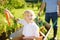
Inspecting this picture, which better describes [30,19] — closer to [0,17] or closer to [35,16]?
[35,16]

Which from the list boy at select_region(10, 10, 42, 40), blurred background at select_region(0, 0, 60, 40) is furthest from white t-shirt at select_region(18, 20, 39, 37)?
blurred background at select_region(0, 0, 60, 40)

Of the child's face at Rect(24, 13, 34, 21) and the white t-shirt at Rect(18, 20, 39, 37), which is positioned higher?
the child's face at Rect(24, 13, 34, 21)

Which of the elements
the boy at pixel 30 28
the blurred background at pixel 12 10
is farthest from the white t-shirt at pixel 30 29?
the blurred background at pixel 12 10

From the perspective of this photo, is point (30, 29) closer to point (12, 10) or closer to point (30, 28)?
point (30, 28)

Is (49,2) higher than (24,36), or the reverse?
(49,2)

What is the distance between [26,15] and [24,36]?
0.35 metres

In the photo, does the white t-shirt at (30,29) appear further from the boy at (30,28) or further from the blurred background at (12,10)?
the blurred background at (12,10)

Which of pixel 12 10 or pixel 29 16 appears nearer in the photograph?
pixel 29 16

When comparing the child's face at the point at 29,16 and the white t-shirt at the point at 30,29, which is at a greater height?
the child's face at the point at 29,16

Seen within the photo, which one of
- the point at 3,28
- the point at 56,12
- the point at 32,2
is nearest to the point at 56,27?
the point at 56,12

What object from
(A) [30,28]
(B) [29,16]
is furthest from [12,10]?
(A) [30,28]

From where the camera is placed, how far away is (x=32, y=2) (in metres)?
4.70

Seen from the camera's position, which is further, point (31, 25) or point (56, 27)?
point (56, 27)

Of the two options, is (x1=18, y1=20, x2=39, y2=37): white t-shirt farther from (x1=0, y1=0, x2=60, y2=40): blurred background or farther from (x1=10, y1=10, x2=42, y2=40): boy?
(x1=0, y1=0, x2=60, y2=40): blurred background
